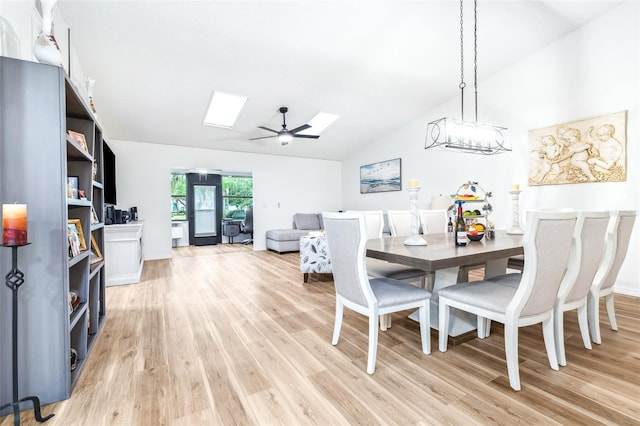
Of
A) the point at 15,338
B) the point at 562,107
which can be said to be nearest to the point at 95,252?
the point at 15,338

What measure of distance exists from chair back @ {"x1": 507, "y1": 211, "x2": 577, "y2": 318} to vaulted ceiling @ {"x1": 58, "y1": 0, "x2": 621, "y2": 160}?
285 centimetres

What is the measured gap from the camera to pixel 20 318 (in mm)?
1486

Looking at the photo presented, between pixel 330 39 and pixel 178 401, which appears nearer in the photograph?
pixel 178 401

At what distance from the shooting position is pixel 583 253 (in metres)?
1.89

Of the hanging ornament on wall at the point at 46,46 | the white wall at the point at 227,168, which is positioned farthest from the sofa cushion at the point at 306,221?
the hanging ornament on wall at the point at 46,46

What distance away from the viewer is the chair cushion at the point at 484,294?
68.7 inches

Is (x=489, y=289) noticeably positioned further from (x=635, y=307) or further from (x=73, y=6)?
(x=73, y=6)

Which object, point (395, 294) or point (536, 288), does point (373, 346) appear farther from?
point (536, 288)

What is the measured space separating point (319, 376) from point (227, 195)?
25.7ft

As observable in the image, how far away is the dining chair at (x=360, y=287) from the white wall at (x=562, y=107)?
328 centimetres

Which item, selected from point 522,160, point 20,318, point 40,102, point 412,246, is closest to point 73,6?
point 40,102

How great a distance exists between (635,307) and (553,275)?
7.77 feet

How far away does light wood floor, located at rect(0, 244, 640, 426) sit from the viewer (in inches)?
57.4

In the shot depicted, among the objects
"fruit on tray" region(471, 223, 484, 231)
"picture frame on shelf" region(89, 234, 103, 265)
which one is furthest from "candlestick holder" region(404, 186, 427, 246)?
"picture frame on shelf" region(89, 234, 103, 265)
